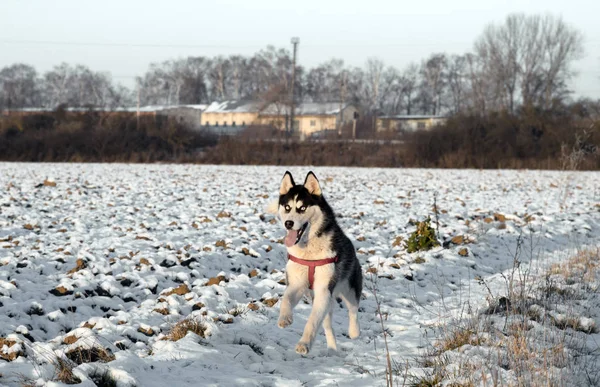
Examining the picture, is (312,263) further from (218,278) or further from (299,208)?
(218,278)

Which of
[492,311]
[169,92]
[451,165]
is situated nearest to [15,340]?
[492,311]

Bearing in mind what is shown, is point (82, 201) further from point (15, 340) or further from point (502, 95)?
point (502, 95)

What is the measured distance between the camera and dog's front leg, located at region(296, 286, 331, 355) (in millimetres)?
4277

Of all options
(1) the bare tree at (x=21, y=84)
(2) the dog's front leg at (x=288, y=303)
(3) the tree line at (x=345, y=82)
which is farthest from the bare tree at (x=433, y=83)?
(2) the dog's front leg at (x=288, y=303)

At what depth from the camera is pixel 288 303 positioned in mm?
4602

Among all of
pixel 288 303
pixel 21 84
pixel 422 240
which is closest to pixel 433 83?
pixel 21 84

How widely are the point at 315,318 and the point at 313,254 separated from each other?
22.8 inches

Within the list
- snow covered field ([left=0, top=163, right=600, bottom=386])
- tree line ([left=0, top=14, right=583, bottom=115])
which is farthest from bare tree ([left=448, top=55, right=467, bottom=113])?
snow covered field ([left=0, top=163, right=600, bottom=386])

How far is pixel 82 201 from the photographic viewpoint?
14133mm

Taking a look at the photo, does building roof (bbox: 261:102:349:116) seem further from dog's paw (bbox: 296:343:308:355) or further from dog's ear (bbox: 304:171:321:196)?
dog's paw (bbox: 296:343:308:355)

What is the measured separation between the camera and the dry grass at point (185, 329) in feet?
16.4

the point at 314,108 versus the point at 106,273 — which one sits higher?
the point at 314,108

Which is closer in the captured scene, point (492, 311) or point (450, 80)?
point (492, 311)

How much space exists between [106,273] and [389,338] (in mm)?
4041
